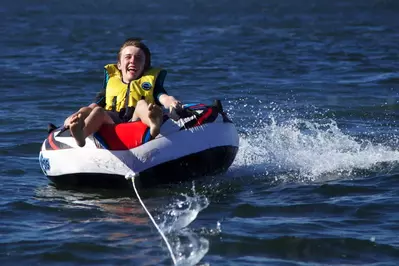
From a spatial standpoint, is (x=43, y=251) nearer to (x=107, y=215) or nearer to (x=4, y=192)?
(x=107, y=215)

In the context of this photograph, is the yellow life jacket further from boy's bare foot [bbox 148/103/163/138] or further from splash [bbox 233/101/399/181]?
splash [bbox 233/101/399/181]

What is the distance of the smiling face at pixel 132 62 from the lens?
8.32 meters

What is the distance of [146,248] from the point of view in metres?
6.50

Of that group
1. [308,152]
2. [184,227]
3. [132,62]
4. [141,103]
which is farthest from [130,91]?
[308,152]

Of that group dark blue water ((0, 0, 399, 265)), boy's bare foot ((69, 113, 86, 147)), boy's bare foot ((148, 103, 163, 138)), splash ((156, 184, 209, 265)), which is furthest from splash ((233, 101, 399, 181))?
boy's bare foot ((69, 113, 86, 147))

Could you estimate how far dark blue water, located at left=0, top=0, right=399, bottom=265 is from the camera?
659cm

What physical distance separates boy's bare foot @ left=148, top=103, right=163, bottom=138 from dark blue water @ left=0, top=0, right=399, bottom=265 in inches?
25.1

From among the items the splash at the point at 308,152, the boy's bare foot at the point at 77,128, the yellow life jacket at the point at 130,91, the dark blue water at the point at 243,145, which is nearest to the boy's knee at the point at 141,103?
the yellow life jacket at the point at 130,91

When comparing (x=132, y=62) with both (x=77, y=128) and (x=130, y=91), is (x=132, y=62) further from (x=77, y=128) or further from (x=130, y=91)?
(x=77, y=128)

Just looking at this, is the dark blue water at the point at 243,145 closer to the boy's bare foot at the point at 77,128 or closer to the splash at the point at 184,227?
the splash at the point at 184,227

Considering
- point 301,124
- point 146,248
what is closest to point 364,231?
point 146,248

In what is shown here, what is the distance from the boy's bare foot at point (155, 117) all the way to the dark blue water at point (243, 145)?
2.09 feet

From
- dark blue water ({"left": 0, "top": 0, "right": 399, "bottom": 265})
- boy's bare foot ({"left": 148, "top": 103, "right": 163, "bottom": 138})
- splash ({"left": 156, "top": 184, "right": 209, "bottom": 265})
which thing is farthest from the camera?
boy's bare foot ({"left": 148, "top": 103, "right": 163, "bottom": 138})

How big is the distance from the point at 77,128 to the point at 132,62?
1.14 metres
